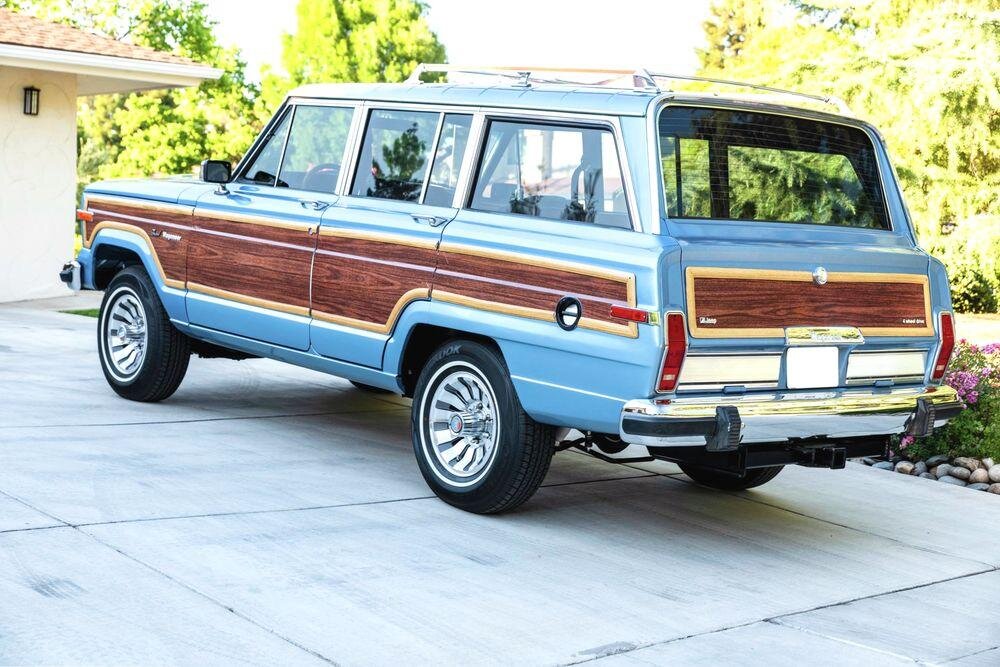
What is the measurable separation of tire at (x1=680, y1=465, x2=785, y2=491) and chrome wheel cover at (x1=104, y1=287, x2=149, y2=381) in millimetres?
3586

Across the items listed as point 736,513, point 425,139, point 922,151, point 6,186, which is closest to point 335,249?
point 425,139

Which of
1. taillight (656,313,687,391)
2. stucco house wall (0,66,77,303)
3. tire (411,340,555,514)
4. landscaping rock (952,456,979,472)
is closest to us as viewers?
taillight (656,313,687,391)

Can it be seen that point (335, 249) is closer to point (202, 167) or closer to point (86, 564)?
point (202, 167)

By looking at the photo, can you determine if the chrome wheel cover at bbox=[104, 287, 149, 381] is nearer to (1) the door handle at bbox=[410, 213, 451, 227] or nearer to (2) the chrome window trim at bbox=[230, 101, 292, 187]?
(2) the chrome window trim at bbox=[230, 101, 292, 187]

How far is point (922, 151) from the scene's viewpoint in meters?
19.3

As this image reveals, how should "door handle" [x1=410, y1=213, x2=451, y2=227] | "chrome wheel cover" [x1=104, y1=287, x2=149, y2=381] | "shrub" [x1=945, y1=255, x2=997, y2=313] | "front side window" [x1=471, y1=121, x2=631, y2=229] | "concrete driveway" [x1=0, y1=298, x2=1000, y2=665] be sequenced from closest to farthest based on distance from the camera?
"concrete driveway" [x1=0, y1=298, x2=1000, y2=665] → "front side window" [x1=471, y1=121, x2=631, y2=229] → "door handle" [x1=410, y1=213, x2=451, y2=227] → "chrome wheel cover" [x1=104, y1=287, x2=149, y2=381] → "shrub" [x1=945, y1=255, x2=997, y2=313]

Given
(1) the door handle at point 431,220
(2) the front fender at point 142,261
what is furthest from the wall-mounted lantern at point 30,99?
(1) the door handle at point 431,220

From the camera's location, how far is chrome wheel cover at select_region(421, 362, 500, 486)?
19.3 ft

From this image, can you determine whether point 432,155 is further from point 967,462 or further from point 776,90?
point 967,462

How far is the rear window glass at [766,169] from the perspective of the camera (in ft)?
18.2

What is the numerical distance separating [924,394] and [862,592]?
115cm

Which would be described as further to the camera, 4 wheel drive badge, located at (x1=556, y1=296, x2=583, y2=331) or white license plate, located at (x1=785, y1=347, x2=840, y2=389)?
white license plate, located at (x1=785, y1=347, x2=840, y2=389)

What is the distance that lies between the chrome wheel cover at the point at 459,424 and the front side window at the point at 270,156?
199 centimetres

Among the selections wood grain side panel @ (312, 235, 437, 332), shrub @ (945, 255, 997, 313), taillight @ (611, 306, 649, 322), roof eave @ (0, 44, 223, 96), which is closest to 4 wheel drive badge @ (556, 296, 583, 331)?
taillight @ (611, 306, 649, 322)
